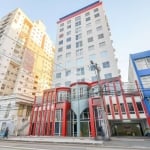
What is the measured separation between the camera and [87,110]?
2481cm

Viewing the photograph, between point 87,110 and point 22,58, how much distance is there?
45.0m

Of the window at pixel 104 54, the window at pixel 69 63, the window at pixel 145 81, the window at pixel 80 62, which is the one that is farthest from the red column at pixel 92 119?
the window at pixel 69 63

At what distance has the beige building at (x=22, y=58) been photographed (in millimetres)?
51531

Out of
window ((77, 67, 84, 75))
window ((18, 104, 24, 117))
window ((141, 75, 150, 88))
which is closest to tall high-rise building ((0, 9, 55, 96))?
window ((18, 104, 24, 117))

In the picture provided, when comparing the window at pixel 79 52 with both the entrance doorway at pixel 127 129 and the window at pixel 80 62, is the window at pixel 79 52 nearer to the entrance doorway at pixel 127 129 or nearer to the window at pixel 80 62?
the window at pixel 80 62

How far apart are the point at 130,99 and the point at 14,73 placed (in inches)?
1851

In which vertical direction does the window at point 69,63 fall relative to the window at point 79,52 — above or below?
below

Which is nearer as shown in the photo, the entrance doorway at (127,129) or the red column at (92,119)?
the red column at (92,119)

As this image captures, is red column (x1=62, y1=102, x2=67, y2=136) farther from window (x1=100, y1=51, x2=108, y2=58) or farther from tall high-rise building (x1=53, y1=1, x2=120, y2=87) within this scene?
window (x1=100, y1=51, x2=108, y2=58)

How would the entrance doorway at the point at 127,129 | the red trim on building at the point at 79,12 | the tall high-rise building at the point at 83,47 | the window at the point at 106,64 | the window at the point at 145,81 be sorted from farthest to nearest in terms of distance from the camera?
the red trim on building at the point at 79,12
the tall high-rise building at the point at 83,47
the window at the point at 106,64
the entrance doorway at the point at 127,129
the window at the point at 145,81

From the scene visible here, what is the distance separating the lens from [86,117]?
79.8 ft

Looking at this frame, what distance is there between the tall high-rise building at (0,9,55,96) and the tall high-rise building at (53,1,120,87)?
1388 centimetres

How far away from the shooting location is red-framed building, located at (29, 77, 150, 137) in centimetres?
2204

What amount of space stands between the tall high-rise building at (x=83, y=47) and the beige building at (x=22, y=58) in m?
13.9
